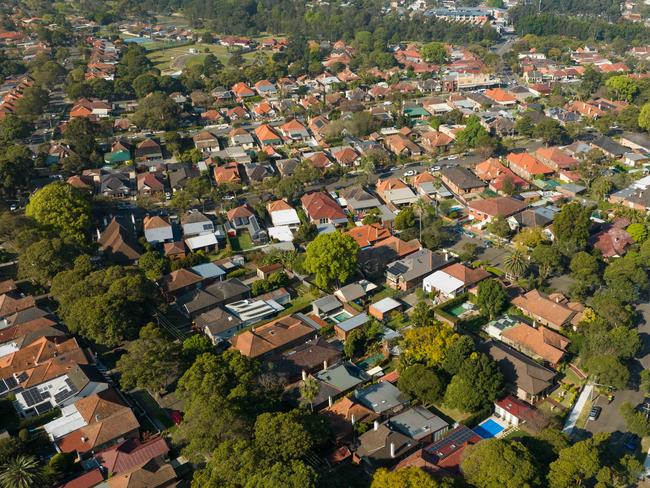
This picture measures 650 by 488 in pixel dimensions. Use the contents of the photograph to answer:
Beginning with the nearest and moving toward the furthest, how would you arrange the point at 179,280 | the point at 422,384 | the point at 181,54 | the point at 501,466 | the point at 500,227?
the point at 501,466
the point at 422,384
the point at 179,280
the point at 500,227
the point at 181,54

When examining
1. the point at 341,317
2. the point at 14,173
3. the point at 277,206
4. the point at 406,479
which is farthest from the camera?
the point at 14,173

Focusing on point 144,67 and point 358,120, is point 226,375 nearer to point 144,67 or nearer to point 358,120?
point 358,120

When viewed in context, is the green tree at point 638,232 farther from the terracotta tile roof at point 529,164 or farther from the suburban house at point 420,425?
the suburban house at point 420,425

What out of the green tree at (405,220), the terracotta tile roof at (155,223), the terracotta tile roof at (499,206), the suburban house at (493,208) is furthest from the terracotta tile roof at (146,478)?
the terracotta tile roof at (499,206)

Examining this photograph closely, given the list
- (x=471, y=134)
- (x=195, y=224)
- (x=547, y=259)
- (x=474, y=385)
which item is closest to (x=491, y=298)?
(x=547, y=259)

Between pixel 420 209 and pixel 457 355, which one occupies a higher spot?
pixel 457 355

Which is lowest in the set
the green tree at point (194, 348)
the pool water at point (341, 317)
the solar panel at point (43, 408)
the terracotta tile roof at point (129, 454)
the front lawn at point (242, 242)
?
the pool water at point (341, 317)

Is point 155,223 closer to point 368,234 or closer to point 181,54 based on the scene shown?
point 368,234
